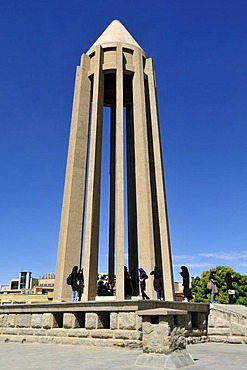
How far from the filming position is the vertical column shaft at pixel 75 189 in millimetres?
14117

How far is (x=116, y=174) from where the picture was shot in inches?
571

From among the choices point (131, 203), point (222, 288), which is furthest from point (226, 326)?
point (222, 288)

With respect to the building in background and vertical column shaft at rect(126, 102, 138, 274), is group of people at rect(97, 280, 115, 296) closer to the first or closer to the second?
vertical column shaft at rect(126, 102, 138, 274)

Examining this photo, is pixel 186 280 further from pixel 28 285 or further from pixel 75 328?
pixel 28 285

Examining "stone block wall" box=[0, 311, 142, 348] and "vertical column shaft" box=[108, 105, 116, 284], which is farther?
"vertical column shaft" box=[108, 105, 116, 284]

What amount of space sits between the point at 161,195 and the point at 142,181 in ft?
3.98

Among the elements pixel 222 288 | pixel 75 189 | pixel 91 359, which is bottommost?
pixel 91 359

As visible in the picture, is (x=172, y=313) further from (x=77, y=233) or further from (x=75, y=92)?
(x=75, y=92)

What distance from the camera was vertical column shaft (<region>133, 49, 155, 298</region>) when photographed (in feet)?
44.5

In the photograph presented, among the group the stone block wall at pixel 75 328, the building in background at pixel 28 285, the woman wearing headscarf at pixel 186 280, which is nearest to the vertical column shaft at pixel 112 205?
the woman wearing headscarf at pixel 186 280

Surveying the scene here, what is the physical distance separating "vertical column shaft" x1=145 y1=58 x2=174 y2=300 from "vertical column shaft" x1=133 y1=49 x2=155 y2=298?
3.04ft

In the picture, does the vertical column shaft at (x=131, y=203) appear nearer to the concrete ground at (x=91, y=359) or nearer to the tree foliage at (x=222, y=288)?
the concrete ground at (x=91, y=359)

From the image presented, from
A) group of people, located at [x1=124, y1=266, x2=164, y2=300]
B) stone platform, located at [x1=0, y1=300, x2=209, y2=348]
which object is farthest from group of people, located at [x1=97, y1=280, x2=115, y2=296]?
stone platform, located at [x1=0, y1=300, x2=209, y2=348]

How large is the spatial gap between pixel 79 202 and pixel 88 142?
3.05 meters
